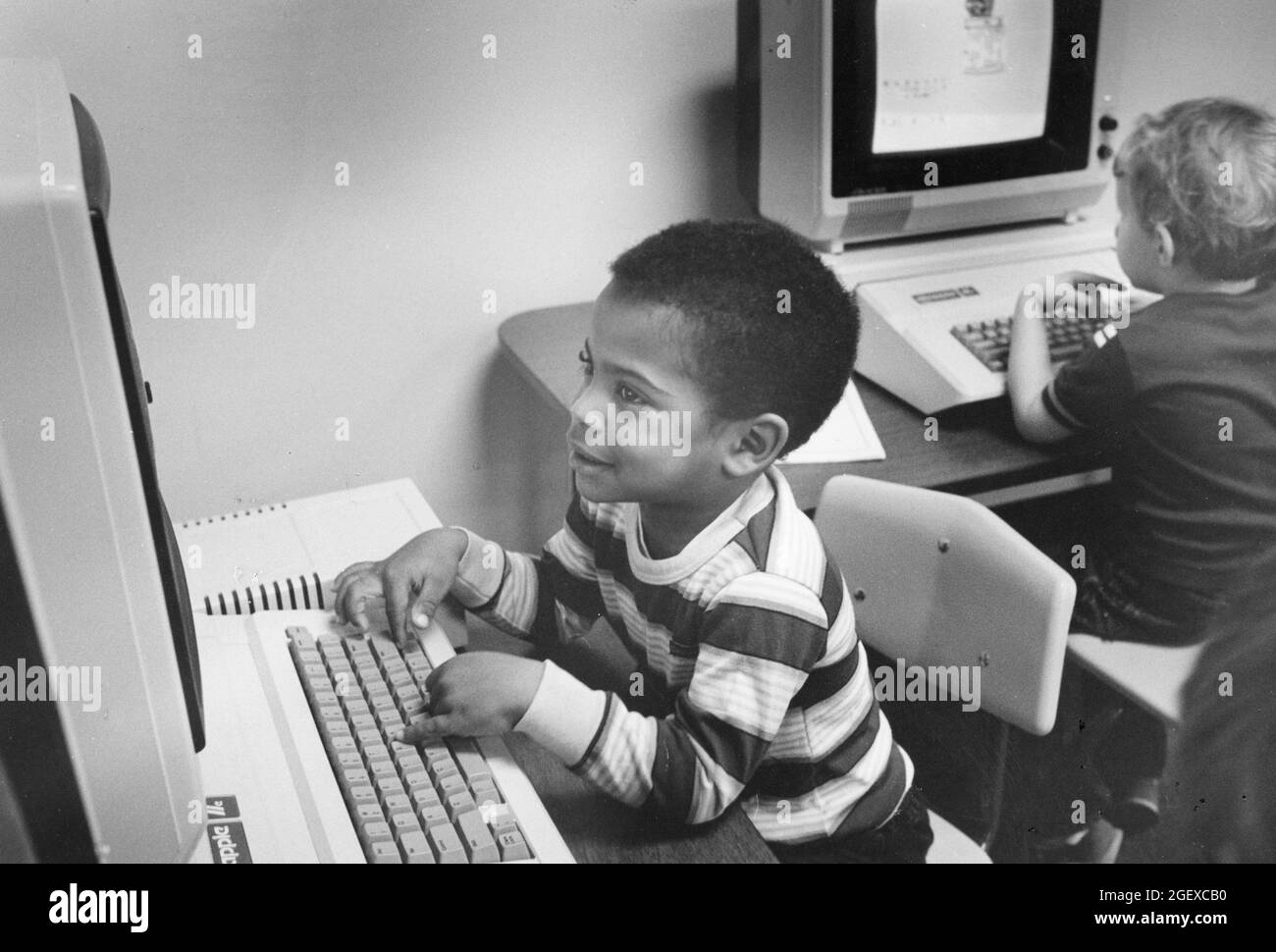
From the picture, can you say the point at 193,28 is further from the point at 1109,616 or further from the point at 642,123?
the point at 1109,616

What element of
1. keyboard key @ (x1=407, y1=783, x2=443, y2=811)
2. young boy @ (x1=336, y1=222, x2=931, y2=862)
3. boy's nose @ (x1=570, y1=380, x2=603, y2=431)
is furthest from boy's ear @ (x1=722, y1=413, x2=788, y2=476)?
keyboard key @ (x1=407, y1=783, x2=443, y2=811)

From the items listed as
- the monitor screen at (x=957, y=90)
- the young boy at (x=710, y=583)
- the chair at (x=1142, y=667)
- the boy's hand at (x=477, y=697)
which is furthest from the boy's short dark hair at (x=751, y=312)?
the chair at (x=1142, y=667)

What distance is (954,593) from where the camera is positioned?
1.15m

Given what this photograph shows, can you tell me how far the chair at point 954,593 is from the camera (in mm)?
1078

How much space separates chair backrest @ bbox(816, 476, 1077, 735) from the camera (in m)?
1.09

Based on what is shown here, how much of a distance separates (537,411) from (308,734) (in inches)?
28.3

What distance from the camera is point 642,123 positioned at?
140cm

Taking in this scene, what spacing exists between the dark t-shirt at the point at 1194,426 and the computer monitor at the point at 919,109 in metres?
0.23

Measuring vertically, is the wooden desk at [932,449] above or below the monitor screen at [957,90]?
below

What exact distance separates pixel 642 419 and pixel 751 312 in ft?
0.37

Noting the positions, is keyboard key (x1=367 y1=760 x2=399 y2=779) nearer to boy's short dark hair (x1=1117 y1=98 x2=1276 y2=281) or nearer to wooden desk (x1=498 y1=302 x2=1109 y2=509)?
wooden desk (x1=498 y1=302 x2=1109 y2=509)

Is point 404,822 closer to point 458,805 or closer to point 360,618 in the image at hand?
point 458,805

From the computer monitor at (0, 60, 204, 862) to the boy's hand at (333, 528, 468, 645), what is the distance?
27cm

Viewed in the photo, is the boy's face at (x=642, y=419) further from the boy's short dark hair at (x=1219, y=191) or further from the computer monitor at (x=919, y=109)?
the boy's short dark hair at (x=1219, y=191)
